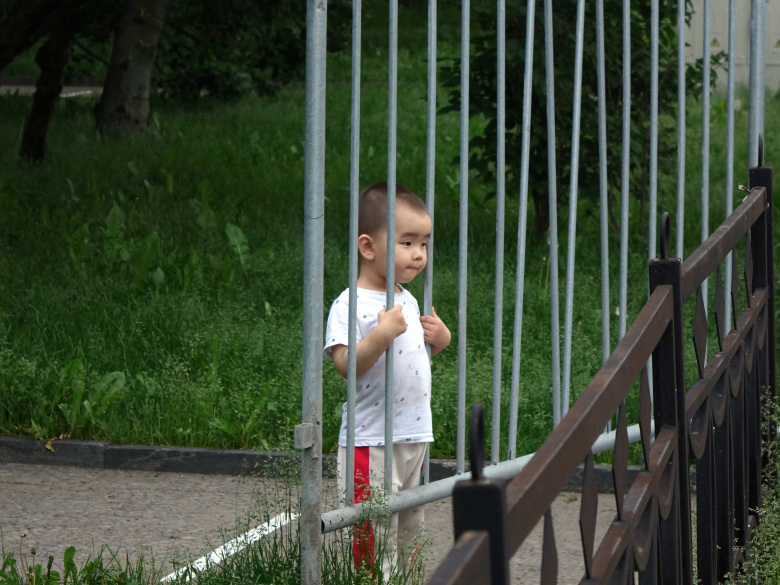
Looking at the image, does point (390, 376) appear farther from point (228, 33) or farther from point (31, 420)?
point (228, 33)

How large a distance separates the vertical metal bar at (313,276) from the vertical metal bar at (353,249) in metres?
0.07

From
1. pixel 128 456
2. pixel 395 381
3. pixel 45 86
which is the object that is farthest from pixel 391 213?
pixel 45 86

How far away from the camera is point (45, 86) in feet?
36.3

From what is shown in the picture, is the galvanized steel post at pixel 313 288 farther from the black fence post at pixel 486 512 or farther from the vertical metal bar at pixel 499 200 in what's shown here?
the black fence post at pixel 486 512

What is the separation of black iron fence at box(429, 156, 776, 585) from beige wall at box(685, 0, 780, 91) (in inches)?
527

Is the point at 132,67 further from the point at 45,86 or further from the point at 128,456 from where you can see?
the point at 128,456

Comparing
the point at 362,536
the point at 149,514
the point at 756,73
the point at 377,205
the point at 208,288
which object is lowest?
the point at 149,514

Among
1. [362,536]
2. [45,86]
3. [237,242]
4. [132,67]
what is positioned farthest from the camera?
[132,67]

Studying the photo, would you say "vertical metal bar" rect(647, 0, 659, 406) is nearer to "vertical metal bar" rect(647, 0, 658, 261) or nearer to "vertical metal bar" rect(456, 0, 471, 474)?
"vertical metal bar" rect(647, 0, 658, 261)

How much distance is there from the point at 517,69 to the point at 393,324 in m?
5.59

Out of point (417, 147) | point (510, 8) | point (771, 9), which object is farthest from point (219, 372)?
point (771, 9)

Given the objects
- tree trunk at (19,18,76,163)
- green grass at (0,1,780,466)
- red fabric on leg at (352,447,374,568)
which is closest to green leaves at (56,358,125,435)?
green grass at (0,1,780,466)

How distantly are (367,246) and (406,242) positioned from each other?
4.1 inches

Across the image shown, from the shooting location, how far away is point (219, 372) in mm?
5391
